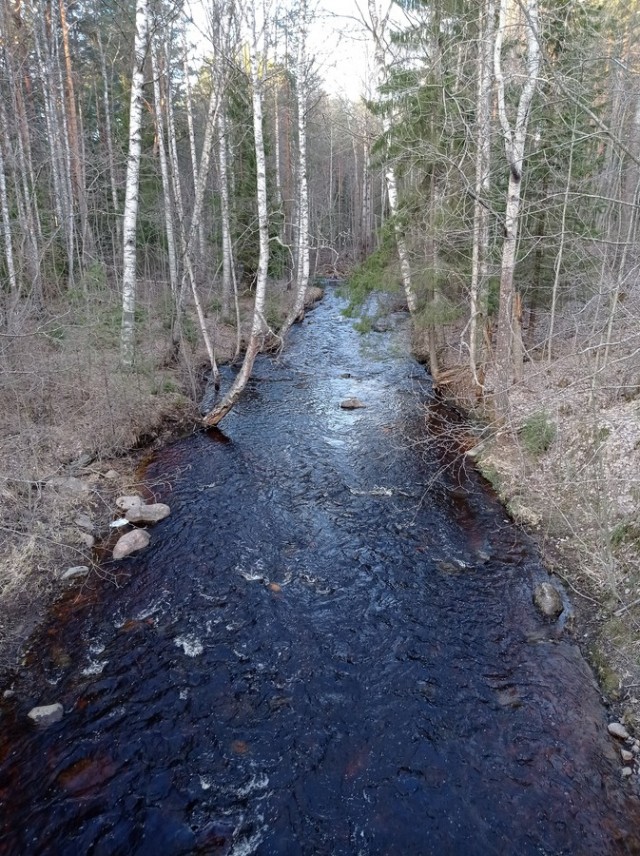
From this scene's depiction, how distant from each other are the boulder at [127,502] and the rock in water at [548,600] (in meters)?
6.22

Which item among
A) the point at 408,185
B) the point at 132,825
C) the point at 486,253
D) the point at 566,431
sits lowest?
the point at 132,825

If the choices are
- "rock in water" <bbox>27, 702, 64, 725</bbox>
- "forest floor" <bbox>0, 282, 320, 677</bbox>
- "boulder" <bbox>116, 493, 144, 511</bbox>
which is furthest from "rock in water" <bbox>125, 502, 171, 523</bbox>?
"rock in water" <bbox>27, 702, 64, 725</bbox>

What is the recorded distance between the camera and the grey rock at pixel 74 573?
6805 millimetres

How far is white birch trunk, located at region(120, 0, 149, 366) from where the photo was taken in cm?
952

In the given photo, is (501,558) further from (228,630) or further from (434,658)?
(228,630)

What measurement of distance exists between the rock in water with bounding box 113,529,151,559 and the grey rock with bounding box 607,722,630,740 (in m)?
6.18

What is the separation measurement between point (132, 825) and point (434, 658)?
329cm

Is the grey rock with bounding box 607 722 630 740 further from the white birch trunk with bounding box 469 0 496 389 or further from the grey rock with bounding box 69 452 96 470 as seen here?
the grey rock with bounding box 69 452 96 470

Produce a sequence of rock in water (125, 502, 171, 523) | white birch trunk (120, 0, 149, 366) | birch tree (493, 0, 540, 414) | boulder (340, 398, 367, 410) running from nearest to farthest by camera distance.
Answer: birch tree (493, 0, 540, 414) → rock in water (125, 502, 171, 523) → white birch trunk (120, 0, 149, 366) → boulder (340, 398, 367, 410)

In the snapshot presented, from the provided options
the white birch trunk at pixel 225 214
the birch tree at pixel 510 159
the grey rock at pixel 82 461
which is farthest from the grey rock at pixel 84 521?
the white birch trunk at pixel 225 214

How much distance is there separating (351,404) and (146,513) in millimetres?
6561

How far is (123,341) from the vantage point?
10.9 m

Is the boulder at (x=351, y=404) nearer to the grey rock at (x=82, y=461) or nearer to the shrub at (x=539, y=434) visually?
the shrub at (x=539, y=434)

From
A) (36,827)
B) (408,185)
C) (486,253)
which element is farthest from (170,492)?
(408,185)
